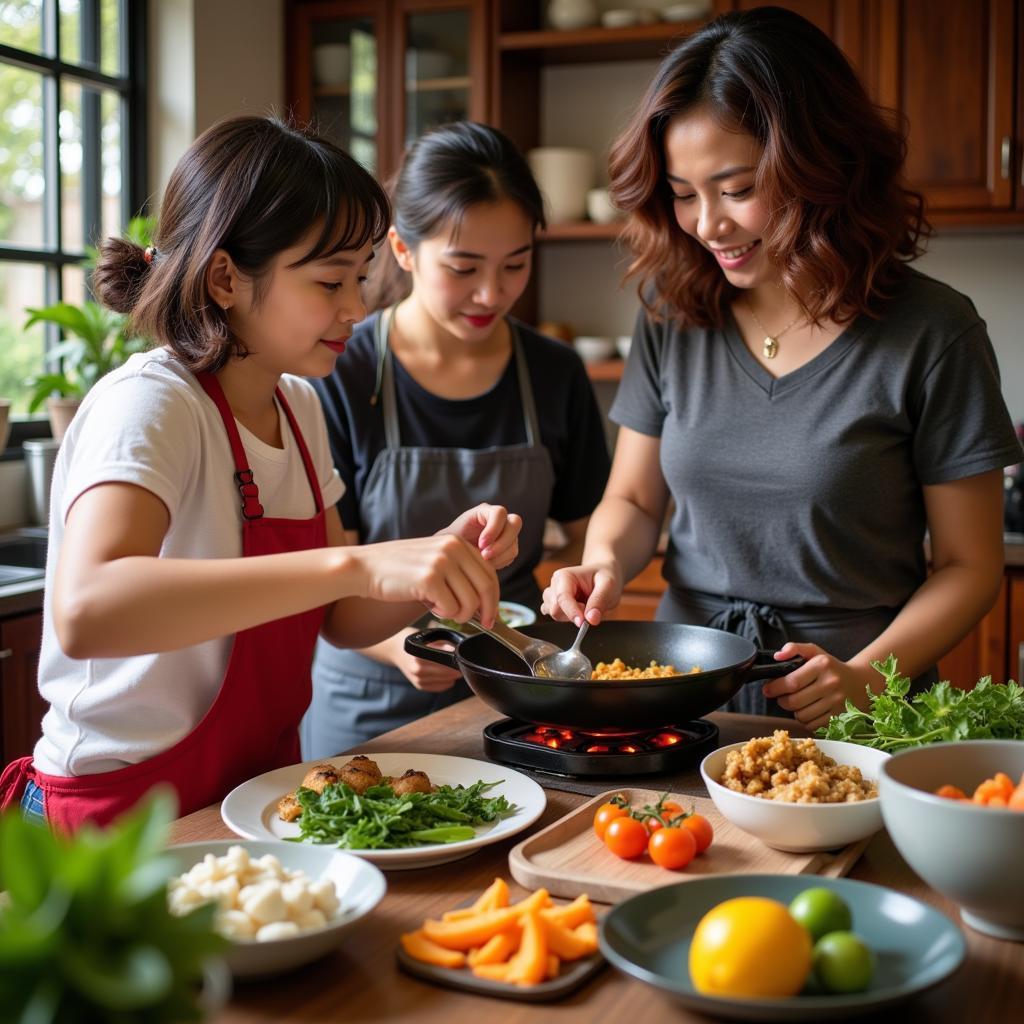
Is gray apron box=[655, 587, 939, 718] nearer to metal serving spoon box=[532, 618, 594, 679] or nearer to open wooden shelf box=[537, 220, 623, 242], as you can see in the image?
metal serving spoon box=[532, 618, 594, 679]

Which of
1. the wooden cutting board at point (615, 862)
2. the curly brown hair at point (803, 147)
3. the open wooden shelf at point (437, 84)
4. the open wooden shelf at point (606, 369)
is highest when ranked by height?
the open wooden shelf at point (437, 84)

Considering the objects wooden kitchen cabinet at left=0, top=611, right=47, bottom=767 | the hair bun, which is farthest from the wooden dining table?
wooden kitchen cabinet at left=0, top=611, right=47, bottom=767

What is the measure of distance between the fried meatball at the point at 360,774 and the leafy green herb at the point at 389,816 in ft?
0.05

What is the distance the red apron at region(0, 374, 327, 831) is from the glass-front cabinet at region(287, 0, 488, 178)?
2.75 meters

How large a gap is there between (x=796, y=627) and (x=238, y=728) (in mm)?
901

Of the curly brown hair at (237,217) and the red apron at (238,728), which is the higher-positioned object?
the curly brown hair at (237,217)

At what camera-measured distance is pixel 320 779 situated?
1.34m

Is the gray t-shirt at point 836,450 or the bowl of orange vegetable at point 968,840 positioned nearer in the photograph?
the bowl of orange vegetable at point 968,840

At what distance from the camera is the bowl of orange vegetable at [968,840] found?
0.98 m

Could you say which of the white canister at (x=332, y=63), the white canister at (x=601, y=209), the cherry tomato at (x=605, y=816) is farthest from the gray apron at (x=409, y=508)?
the white canister at (x=332, y=63)

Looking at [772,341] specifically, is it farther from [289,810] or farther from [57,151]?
[57,151]

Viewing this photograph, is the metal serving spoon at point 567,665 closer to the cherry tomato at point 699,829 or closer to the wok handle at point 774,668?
the wok handle at point 774,668

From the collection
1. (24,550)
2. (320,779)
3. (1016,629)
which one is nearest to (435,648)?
(320,779)

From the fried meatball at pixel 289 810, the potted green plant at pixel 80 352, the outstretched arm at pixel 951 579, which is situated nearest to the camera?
the fried meatball at pixel 289 810
